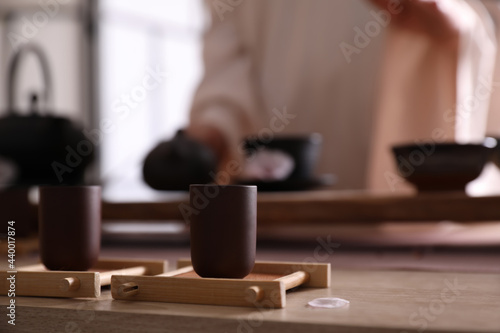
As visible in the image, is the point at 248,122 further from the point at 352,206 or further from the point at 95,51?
the point at 95,51

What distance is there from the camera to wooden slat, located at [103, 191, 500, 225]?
1.11 meters

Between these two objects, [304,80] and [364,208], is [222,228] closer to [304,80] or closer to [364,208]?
[364,208]

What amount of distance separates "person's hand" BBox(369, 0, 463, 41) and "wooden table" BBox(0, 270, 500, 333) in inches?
41.3

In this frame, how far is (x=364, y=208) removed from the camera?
119 cm

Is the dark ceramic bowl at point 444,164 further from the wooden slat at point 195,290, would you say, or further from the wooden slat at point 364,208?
the wooden slat at point 195,290

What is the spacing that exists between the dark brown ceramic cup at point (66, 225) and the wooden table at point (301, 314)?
0.07m

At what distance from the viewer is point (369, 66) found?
2264mm

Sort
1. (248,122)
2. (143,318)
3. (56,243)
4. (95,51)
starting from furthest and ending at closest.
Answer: (95,51), (248,122), (56,243), (143,318)

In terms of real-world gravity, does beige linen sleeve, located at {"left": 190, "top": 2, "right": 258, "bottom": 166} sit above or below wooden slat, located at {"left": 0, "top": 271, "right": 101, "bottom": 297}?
above

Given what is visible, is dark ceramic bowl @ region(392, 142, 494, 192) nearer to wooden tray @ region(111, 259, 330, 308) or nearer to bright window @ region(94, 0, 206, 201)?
wooden tray @ region(111, 259, 330, 308)

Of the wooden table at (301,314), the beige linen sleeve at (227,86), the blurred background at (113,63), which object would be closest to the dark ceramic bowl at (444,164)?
the wooden table at (301,314)

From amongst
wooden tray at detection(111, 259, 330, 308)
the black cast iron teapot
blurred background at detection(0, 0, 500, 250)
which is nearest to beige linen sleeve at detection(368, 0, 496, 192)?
the black cast iron teapot

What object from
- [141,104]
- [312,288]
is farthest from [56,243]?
[141,104]

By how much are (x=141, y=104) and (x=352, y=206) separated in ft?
10.5
